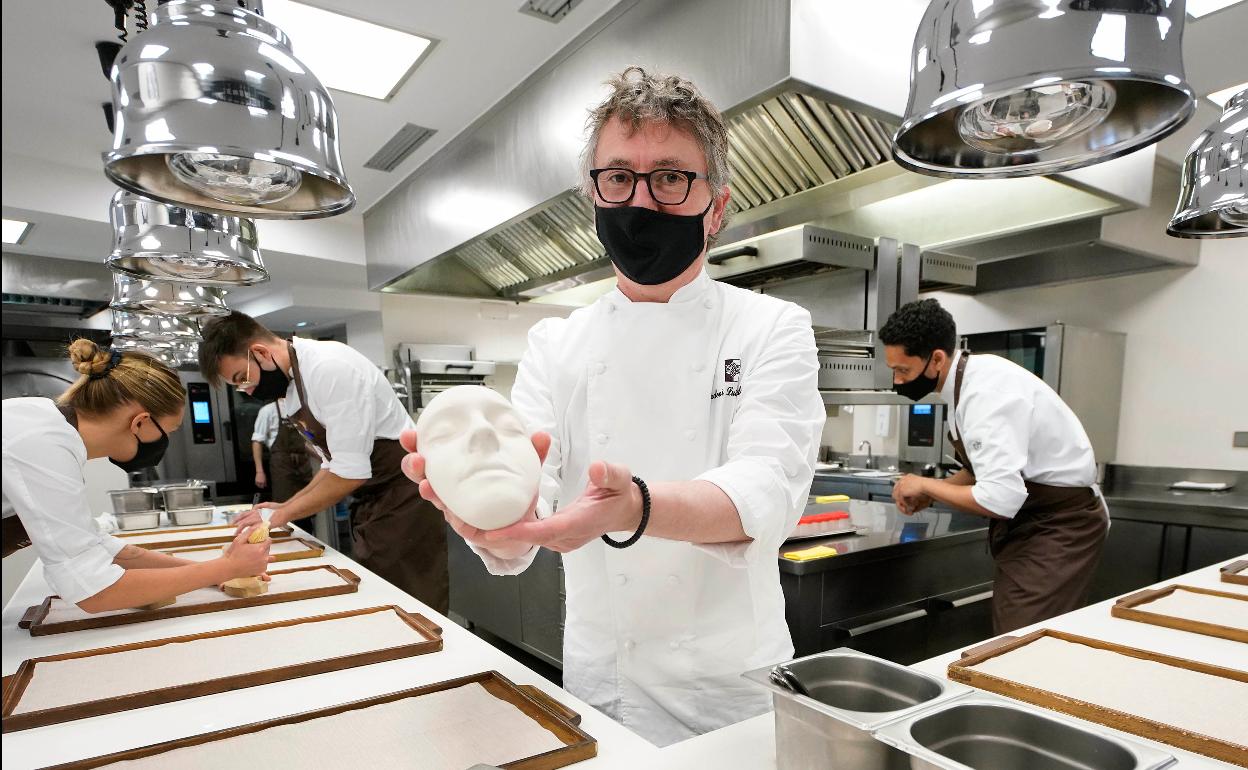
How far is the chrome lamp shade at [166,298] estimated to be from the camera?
2.69m

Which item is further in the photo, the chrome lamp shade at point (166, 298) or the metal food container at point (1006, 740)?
the chrome lamp shade at point (166, 298)

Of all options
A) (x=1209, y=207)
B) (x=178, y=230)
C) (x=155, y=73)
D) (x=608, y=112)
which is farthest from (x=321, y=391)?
(x=1209, y=207)

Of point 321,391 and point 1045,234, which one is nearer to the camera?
point 321,391

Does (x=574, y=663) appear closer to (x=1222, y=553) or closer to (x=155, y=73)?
(x=155, y=73)

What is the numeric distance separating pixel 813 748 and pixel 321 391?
2.33m

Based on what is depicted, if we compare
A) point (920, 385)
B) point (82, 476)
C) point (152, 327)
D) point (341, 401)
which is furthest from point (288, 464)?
point (920, 385)

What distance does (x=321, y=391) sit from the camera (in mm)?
2609

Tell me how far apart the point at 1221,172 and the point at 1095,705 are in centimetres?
131

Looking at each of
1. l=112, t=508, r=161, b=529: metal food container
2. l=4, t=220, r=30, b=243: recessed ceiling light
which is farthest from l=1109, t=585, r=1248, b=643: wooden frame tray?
l=4, t=220, r=30, b=243: recessed ceiling light

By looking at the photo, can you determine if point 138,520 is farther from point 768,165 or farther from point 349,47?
point 768,165

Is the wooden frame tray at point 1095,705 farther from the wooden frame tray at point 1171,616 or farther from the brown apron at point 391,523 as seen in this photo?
the brown apron at point 391,523

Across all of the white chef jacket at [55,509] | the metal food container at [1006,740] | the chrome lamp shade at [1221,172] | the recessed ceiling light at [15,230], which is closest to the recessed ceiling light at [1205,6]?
the chrome lamp shade at [1221,172]

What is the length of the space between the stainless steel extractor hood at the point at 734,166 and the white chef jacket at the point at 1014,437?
32.3 inches

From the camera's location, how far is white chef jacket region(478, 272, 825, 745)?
1.28 metres
